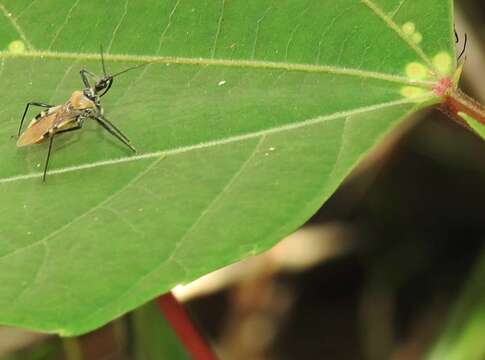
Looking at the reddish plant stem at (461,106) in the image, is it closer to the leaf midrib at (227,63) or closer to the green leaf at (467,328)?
the leaf midrib at (227,63)

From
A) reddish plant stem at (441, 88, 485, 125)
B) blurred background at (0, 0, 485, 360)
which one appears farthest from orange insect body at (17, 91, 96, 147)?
blurred background at (0, 0, 485, 360)

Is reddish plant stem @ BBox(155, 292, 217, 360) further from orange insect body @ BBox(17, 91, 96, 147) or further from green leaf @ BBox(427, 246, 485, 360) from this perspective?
green leaf @ BBox(427, 246, 485, 360)

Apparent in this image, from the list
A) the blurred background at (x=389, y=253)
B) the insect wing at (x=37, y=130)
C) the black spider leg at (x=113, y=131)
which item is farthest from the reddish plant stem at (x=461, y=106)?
the blurred background at (x=389, y=253)

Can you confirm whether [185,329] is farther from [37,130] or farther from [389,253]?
[389,253]

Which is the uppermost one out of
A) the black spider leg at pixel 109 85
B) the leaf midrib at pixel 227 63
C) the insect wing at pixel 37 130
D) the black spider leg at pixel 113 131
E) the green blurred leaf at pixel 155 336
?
the leaf midrib at pixel 227 63

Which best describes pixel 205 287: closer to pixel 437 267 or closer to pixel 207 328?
pixel 207 328
